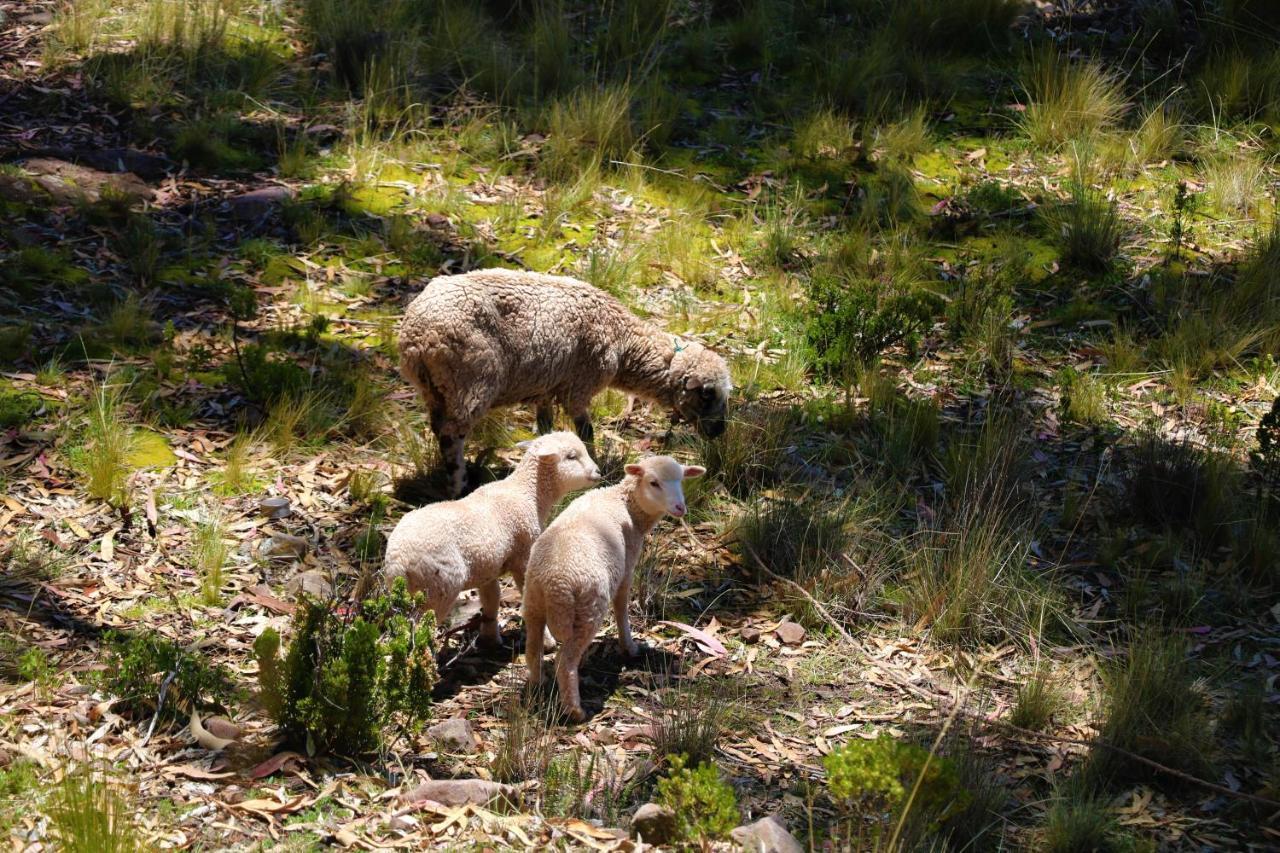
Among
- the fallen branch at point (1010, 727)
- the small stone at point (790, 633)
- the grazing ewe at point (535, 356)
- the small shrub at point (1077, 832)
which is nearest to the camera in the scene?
the small shrub at point (1077, 832)

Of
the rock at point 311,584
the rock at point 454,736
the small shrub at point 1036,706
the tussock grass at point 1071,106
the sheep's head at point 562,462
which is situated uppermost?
the tussock grass at point 1071,106

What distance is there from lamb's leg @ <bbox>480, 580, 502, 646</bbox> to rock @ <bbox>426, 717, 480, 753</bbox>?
33.5 inches

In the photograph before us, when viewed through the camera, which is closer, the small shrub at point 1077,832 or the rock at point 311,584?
the small shrub at point 1077,832

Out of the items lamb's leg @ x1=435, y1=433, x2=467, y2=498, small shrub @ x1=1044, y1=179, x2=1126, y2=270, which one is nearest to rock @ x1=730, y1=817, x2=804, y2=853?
lamb's leg @ x1=435, y1=433, x2=467, y2=498

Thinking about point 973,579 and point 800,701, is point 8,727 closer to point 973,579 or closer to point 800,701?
point 800,701

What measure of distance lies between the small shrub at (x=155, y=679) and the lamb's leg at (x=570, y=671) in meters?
1.42

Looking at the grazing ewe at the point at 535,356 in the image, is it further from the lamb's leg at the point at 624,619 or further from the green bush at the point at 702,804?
the green bush at the point at 702,804

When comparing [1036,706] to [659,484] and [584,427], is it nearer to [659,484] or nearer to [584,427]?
[659,484]

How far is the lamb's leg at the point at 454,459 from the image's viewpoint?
22.6ft

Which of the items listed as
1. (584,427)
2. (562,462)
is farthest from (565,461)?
(584,427)

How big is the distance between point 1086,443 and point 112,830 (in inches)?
242

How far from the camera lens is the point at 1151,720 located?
5219 mm

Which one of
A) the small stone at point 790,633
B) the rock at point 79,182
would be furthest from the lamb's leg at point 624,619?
the rock at point 79,182

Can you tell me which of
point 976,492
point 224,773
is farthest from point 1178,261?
point 224,773
